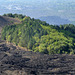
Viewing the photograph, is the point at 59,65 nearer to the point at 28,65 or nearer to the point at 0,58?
the point at 28,65

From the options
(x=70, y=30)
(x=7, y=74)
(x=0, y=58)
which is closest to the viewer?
(x=7, y=74)

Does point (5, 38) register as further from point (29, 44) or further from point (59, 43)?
point (59, 43)

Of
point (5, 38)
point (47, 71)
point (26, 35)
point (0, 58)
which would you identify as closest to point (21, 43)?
point (26, 35)

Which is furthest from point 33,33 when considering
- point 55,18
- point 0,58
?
point 55,18

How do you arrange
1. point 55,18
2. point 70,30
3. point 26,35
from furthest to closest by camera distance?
point 55,18 → point 70,30 → point 26,35

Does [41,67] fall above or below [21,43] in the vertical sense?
below

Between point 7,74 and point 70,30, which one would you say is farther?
point 70,30

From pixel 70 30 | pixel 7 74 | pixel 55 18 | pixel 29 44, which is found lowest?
pixel 7 74

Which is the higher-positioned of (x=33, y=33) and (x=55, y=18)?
(x=55, y=18)

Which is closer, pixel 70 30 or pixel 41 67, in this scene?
pixel 41 67
